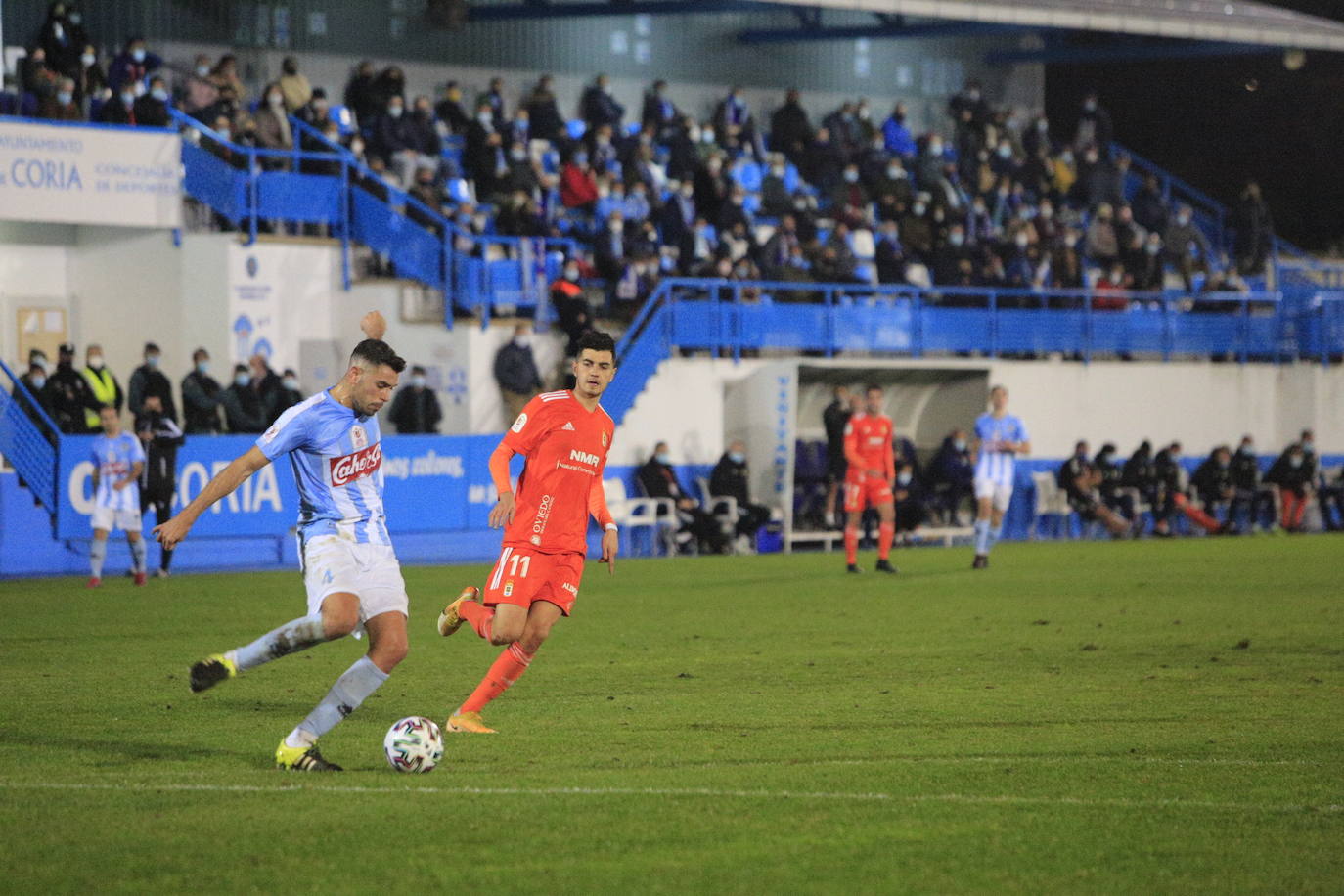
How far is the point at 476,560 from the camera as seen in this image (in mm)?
24438

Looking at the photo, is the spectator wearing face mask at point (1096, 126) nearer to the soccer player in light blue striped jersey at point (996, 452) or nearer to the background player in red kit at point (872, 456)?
the soccer player in light blue striped jersey at point (996, 452)

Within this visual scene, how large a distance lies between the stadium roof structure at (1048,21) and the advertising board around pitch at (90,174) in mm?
8845

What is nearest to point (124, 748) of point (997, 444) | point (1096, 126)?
point (997, 444)

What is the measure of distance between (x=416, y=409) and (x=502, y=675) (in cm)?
1594

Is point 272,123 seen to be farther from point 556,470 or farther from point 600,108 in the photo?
point 556,470

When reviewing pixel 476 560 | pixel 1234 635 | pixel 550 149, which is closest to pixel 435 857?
pixel 1234 635

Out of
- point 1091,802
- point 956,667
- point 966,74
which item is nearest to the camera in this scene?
point 1091,802

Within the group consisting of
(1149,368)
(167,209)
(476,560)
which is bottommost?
(476,560)

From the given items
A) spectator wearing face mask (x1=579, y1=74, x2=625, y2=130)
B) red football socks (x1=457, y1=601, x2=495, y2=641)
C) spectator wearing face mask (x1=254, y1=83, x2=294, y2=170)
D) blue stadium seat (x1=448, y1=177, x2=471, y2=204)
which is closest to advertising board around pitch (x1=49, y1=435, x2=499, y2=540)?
blue stadium seat (x1=448, y1=177, x2=471, y2=204)

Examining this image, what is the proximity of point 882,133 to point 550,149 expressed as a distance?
7244 mm

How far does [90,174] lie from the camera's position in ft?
78.4

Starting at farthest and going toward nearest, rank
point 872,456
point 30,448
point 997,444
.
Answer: point 997,444
point 30,448
point 872,456

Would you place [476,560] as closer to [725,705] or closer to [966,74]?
[725,705]

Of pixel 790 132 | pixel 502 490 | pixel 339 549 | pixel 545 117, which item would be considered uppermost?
pixel 790 132
